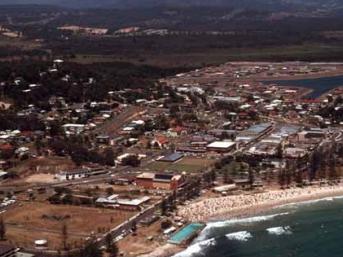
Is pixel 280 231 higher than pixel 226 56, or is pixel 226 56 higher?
pixel 280 231

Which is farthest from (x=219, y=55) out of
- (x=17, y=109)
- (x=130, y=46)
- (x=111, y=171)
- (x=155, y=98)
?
(x=111, y=171)

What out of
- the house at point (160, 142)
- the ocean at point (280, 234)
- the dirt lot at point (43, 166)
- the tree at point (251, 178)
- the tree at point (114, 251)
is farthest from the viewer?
the house at point (160, 142)

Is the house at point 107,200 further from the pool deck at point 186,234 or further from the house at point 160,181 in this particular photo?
the pool deck at point 186,234

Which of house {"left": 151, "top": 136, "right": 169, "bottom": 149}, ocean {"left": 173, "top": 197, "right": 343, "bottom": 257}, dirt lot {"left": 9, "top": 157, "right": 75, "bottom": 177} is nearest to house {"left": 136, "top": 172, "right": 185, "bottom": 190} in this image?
ocean {"left": 173, "top": 197, "right": 343, "bottom": 257}

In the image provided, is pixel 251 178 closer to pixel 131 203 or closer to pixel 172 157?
pixel 172 157

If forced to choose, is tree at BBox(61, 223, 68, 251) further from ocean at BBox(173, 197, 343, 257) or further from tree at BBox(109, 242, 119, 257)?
ocean at BBox(173, 197, 343, 257)

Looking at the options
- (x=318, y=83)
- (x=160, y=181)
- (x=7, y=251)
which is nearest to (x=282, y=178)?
(x=160, y=181)

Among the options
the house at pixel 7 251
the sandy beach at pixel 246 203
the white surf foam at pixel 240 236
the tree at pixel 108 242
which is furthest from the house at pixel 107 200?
the house at pixel 7 251
